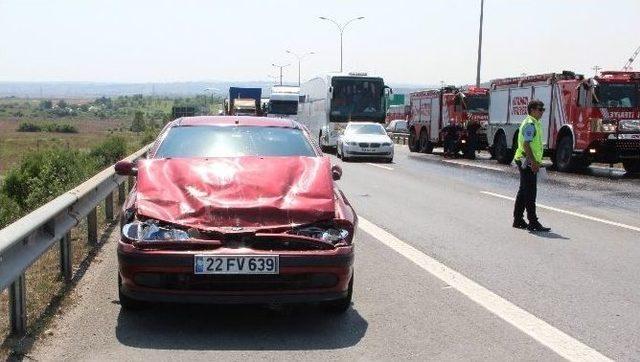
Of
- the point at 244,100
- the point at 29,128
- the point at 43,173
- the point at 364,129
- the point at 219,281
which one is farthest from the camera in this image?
the point at 29,128

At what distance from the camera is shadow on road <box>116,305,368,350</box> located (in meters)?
4.88

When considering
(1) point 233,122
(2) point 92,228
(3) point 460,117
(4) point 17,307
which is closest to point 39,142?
(3) point 460,117

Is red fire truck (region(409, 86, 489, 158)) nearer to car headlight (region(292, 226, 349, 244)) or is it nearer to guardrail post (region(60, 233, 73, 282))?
guardrail post (region(60, 233, 73, 282))

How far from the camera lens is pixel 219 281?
493cm

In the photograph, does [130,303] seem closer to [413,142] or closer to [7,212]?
[7,212]

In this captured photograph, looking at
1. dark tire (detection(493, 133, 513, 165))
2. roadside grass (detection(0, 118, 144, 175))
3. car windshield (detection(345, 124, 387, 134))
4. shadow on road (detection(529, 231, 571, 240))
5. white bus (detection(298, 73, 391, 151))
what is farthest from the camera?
roadside grass (detection(0, 118, 144, 175))

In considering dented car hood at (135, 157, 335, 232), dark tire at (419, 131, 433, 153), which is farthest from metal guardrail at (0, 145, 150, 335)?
dark tire at (419, 131, 433, 153)

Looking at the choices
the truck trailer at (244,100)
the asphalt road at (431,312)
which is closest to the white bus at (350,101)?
the truck trailer at (244,100)

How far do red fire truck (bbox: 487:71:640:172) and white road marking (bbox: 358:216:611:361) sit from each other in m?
13.8

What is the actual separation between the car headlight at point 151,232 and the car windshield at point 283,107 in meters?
43.9

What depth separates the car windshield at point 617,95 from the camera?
67.6 ft

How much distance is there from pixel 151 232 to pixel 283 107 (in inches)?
1742

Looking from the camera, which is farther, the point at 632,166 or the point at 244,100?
the point at 244,100

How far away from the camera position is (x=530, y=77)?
977 inches
